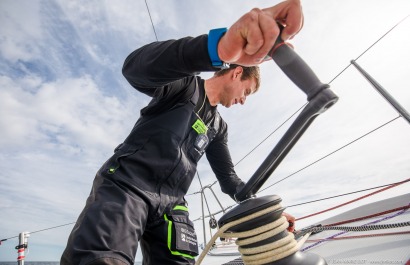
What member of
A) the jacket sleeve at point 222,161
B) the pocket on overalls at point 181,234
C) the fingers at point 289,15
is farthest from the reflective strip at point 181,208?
the fingers at point 289,15

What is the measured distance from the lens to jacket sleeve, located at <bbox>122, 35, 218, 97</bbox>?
738 millimetres


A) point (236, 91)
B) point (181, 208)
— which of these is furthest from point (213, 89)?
point (181, 208)

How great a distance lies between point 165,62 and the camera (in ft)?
2.66

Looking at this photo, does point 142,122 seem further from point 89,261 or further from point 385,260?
point 385,260

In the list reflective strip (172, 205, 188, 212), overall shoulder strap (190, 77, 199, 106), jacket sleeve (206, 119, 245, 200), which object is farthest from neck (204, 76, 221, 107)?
reflective strip (172, 205, 188, 212)

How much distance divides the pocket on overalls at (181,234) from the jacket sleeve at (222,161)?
0.59 m

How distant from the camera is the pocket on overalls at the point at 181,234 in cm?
128

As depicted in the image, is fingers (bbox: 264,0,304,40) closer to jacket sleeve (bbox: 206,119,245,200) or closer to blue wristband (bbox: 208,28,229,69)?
blue wristband (bbox: 208,28,229,69)

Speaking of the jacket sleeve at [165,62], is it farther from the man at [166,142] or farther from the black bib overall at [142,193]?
the black bib overall at [142,193]

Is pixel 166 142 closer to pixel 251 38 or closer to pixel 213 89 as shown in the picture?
pixel 213 89

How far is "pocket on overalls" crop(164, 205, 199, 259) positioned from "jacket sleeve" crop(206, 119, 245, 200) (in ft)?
1.94

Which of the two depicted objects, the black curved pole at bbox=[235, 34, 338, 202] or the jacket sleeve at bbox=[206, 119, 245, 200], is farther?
the jacket sleeve at bbox=[206, 119, 245, 200]

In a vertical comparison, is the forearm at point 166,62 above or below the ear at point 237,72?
below

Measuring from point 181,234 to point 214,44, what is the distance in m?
1.03
